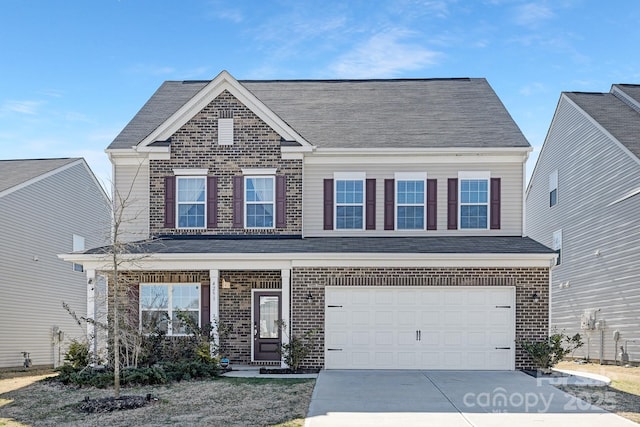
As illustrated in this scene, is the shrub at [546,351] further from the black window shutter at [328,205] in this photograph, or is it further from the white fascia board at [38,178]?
the white fascia board at [38,178]

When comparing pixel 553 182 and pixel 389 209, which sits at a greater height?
pixel 553 182

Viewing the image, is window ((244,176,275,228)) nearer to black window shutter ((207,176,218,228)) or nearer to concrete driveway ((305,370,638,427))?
black window shutter ((207,176,218,228))

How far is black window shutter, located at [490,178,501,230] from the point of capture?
18859mm

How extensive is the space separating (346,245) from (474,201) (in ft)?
13.5

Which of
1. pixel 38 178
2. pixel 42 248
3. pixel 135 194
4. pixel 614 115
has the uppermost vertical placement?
pixel 614 115

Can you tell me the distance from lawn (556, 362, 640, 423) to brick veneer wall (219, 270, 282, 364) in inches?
327

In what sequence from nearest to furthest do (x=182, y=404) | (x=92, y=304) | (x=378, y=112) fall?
1. (x=182, y=404)
2. (x=92, y=304)
3. (x=378, y=112)

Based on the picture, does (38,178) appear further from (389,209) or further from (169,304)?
(389,209)

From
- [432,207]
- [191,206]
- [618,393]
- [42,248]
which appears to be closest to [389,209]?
[432,207]

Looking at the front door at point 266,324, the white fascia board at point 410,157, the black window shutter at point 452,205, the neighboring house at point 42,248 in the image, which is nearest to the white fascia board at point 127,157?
the neighboring house at point 42,248

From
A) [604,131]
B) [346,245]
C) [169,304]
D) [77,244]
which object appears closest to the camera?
[346,245]

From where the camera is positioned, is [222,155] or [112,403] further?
[222,155]

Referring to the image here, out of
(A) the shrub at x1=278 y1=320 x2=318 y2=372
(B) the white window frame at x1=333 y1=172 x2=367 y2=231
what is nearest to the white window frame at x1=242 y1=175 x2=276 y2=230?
(B) the white window frame at x1=333 y1=172 x2=367 y2=231

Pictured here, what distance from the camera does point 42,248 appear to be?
23.5 meters
